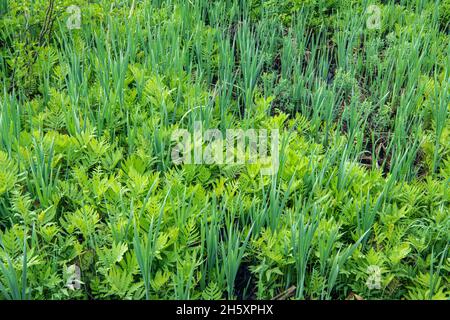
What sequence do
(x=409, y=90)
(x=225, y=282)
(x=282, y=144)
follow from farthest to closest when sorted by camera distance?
(x=409, y=90)
(x=282, y=144)
(x=225, y=282)

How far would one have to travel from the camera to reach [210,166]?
2.15 metres

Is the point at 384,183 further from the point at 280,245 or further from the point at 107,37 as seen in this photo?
the point at 107,37

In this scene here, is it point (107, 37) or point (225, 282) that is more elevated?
point (107, 37)

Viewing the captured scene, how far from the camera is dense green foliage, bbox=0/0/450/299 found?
5.68 ft

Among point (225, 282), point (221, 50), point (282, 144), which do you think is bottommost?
point (225, 282)

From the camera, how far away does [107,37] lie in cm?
283

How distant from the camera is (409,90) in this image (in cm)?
259

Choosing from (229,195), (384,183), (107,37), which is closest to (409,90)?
(384,183)

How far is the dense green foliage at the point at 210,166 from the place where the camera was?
1.73 metres

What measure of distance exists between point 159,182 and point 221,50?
0.97 metres
